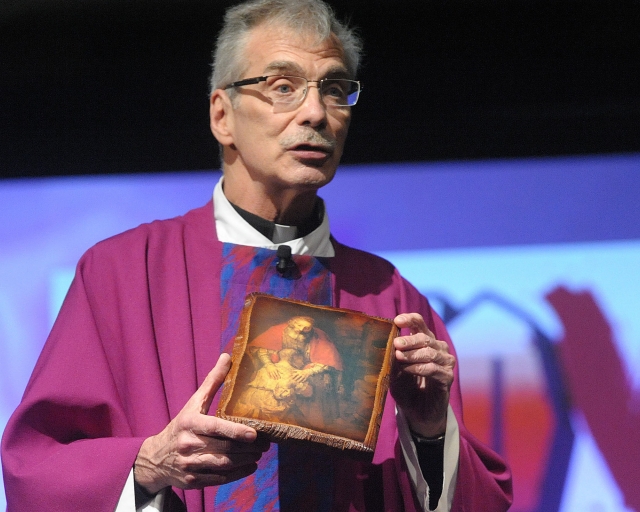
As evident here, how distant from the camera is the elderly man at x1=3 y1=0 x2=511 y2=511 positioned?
6.42ft

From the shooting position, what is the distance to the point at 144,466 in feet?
6.32

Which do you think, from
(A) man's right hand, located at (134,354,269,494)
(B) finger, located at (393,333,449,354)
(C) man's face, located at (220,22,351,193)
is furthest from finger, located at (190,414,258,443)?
(C) man's face, located at (220,22,351,193)

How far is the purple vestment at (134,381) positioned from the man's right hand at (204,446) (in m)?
0.12

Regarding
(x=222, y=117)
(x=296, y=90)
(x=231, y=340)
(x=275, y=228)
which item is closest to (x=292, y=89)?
(x=296, y=90)

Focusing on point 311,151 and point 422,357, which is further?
point 311,151

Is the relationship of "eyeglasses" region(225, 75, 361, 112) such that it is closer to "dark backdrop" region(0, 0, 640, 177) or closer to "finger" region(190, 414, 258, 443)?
"dark backdrop" region(0, 0, 640, 177)

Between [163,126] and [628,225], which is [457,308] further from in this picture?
[163,126]

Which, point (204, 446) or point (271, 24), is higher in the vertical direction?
point (271, 24)

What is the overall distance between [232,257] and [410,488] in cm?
71

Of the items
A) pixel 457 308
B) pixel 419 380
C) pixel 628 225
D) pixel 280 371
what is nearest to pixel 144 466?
pixel 280 371

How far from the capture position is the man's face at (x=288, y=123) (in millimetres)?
2320

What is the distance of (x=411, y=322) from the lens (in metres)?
2.03

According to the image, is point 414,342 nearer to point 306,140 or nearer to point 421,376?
point 421,376

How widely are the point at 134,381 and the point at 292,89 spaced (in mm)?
800
